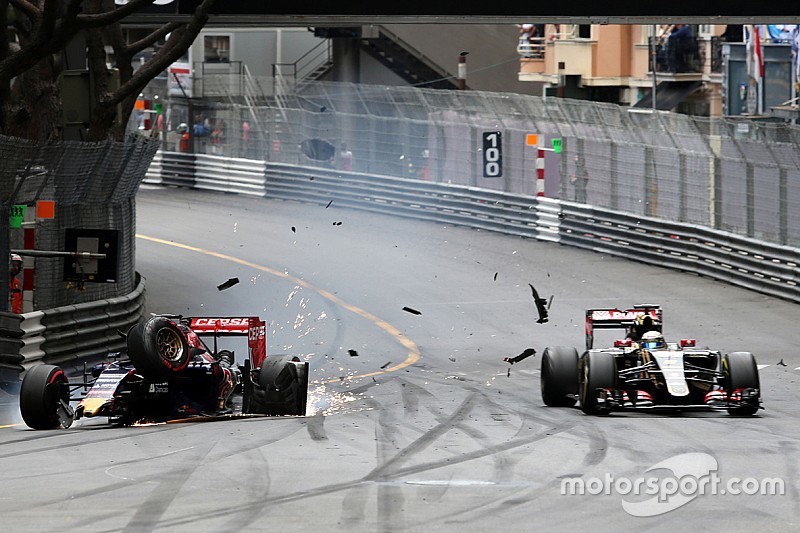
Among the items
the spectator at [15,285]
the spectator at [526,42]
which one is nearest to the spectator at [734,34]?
the spectator at [526,42]

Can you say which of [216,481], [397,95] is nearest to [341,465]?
[216,481]

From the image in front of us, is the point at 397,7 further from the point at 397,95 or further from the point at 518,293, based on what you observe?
the point at 397,95

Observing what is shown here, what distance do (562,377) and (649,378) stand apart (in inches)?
36.7

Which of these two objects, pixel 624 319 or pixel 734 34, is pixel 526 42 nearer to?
pixel 734 34

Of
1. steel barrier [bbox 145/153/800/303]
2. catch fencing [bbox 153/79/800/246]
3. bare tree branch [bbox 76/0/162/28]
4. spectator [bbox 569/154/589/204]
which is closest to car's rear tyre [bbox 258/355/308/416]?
bare tree branch [bbox 76/0/162/28]

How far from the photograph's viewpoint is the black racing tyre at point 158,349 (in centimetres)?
1250

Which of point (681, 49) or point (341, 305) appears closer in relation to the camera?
point (341, 305)

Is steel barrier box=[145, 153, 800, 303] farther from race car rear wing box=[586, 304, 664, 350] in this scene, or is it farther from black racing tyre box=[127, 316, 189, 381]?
black racing tyre box=[127, 316, 189, 381]

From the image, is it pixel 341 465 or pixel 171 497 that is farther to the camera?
pixel 341 465

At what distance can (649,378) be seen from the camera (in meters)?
13.6

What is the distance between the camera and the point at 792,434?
1203 centimetres

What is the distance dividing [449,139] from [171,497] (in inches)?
899

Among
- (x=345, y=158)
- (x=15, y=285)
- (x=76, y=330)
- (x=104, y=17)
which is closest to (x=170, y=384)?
(x=15, y=285)

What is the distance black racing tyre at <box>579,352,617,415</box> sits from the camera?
43.4 feet
